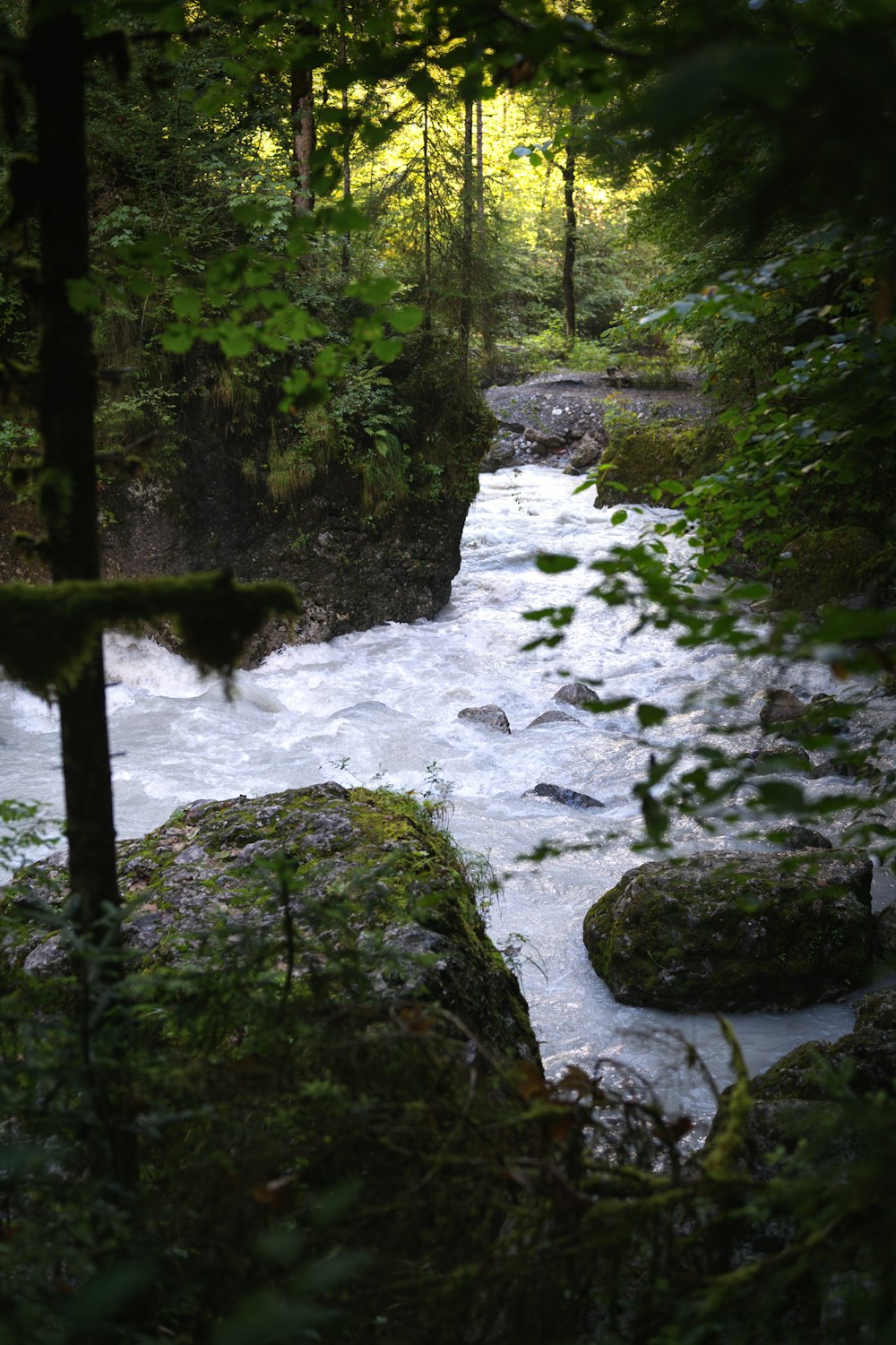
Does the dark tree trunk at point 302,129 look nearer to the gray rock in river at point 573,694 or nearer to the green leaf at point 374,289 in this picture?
the gray rock in river at point 573,694

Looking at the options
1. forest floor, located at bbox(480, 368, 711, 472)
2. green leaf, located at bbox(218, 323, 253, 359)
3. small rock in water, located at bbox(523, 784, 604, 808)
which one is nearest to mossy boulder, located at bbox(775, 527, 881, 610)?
small rock in water, located at bbox(523, 784, 604, 808)

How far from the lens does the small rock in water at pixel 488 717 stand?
9.05 m

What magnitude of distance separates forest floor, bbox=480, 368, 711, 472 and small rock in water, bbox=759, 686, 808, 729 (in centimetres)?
1063

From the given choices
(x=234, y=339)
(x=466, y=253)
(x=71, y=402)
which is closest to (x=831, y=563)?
(x=466, y=253)

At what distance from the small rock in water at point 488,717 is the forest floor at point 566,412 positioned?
11.2 meters

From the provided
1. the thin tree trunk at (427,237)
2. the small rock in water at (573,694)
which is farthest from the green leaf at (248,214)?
the thin tree trunk at (427,237)

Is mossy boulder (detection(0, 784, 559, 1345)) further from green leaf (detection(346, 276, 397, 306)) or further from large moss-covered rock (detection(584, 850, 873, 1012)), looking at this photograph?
large moss-covered rock (detection(584, 850, 873, 1012))

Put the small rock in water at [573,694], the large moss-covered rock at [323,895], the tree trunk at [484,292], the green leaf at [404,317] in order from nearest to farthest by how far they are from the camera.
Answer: the green leaf at [404,317]
the large moss-covered rock at [323,895]
the small rock in water at [573,694]
the tree trunk at [484,292]

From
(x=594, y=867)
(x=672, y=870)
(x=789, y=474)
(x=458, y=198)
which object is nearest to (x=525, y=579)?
(x=458, y=198)

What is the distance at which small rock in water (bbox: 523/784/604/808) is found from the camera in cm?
747

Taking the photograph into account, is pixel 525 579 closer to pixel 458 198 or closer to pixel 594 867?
pixel 458 198

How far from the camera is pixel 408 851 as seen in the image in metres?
3.40

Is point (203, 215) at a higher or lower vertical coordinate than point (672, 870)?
higher

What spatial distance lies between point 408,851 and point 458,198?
1060 centimetres
